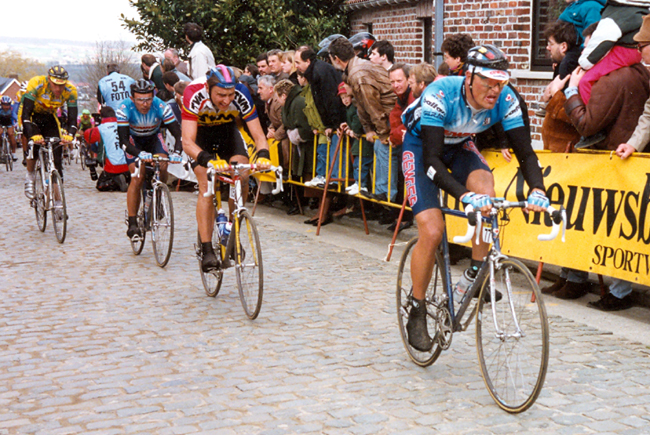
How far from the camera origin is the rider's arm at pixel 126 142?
9.27m

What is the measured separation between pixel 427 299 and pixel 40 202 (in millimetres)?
7702

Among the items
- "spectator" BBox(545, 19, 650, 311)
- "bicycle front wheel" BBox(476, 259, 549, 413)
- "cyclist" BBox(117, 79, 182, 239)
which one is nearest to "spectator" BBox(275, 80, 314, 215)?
"cyclist" BBox(117, 79, 182, 239)

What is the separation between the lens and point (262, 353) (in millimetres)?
6070

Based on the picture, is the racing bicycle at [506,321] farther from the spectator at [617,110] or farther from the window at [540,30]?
the window at [540,30]

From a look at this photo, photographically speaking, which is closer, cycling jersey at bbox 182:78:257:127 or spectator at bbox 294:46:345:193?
cycling jersey at bbox 182:78:257:127

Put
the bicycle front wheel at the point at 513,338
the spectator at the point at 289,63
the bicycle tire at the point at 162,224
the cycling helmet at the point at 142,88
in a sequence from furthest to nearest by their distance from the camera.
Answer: the spectator at the point at 289,63
the cycling helmet at the point at 142,88
the bicycle tire at the point at 162,224
the bicycle front wheel at the point at 513,338

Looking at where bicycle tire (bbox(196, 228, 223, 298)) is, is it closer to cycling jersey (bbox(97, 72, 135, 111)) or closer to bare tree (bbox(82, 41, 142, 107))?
cycling jersey (bbox(97, 72, 135, 111))

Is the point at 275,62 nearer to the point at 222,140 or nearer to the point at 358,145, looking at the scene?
the point at 358,145

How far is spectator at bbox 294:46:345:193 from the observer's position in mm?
11430

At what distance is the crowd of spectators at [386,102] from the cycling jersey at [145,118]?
2416 millimetres

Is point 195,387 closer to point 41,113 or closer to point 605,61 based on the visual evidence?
point 605,61

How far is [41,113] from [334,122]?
4.27 metres

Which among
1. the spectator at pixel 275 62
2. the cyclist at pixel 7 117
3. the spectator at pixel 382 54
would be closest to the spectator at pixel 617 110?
the spectator at pixel 382 54

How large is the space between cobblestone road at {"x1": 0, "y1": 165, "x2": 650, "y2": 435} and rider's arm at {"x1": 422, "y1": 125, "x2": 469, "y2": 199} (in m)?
1.32
